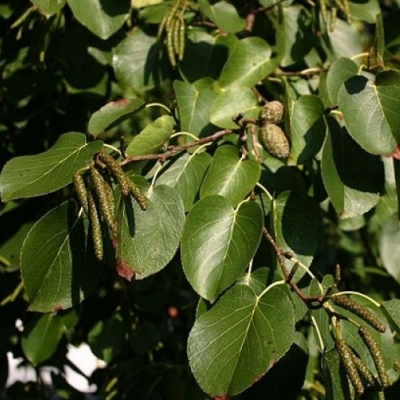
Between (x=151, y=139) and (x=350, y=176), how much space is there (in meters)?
0.38

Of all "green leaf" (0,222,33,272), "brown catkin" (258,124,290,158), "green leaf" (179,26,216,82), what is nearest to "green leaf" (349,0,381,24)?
"green leaf" (179,26,216,82)

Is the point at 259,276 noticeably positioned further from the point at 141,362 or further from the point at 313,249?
the point at 141,362

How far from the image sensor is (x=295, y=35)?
1.83 m

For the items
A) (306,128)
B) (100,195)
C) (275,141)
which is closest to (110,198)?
(100,195)

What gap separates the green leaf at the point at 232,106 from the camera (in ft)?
4.96

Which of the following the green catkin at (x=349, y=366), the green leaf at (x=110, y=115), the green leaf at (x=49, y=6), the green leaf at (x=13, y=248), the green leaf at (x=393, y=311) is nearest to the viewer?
the green catkin at (x=349, y=366)

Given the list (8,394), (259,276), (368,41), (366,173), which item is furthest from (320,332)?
(8,394)

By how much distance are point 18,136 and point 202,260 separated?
882mm

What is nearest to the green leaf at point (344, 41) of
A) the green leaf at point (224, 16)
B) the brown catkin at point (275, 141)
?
the green leaf at point (224, 16)

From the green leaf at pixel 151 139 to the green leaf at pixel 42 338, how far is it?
73 cm

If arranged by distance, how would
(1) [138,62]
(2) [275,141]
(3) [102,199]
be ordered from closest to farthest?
(3) [102,199], (2) [275,141], (1) [138,62]

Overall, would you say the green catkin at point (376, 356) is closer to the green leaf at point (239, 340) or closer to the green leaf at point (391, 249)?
the green leaf at point (239, 340)

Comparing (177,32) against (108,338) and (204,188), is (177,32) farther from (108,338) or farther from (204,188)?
(108,338)

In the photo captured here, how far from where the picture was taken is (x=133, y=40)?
5.88ft
